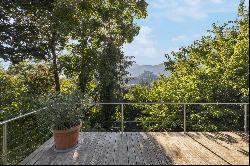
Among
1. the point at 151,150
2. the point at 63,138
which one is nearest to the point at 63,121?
the point at 63,138

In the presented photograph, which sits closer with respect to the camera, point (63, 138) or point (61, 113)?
point (63, 138)

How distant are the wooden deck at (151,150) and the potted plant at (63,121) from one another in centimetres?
20

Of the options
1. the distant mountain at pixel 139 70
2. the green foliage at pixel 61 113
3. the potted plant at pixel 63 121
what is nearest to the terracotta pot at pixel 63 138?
the potted plant at pixel 63 121

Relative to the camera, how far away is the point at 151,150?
641cm

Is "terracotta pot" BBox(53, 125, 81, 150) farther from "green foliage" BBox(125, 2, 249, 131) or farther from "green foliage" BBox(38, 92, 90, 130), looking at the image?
"green foliage" BBox(125, 2, 249, 131)

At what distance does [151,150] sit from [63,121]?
179 centimetres

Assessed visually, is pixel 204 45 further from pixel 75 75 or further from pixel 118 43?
pixel 75 75

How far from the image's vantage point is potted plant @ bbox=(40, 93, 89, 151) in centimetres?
651

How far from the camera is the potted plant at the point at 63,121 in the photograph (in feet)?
21.4

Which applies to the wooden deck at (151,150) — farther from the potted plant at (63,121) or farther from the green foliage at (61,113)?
the green foliage at (61,113)

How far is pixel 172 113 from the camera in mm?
12492

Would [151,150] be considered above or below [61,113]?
below

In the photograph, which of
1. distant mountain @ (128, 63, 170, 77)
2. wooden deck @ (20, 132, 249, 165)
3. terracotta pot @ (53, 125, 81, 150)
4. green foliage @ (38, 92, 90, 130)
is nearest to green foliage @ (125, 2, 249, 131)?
wooden deck @ (20, 132, 249, 165)

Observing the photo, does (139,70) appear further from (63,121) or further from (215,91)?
(63,121)
